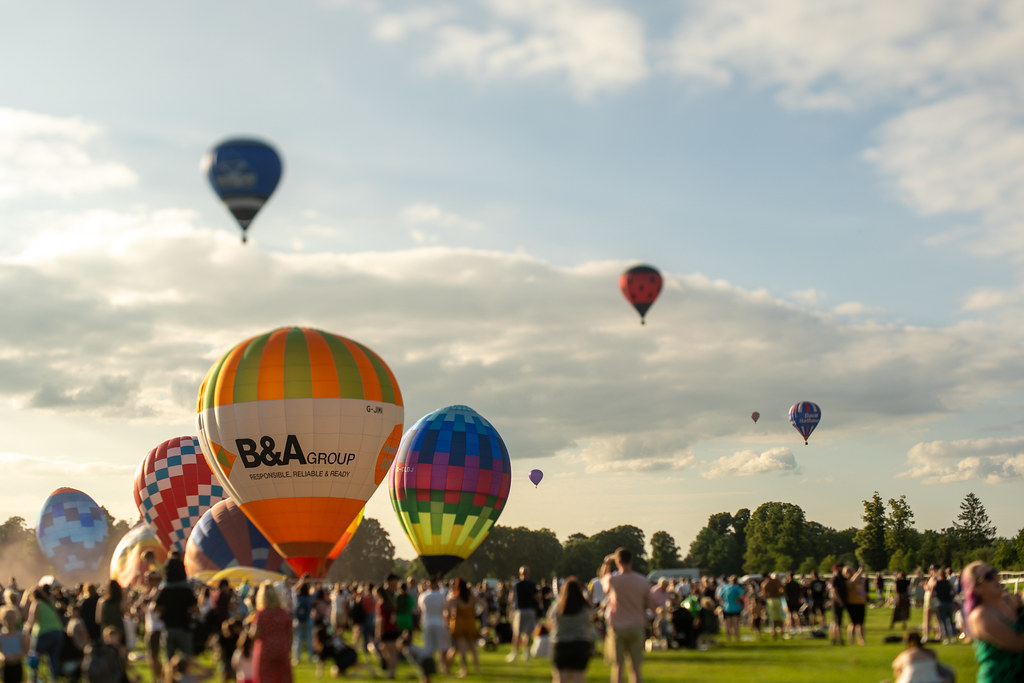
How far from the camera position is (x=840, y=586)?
21.8 metres

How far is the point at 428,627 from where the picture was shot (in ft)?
56.7

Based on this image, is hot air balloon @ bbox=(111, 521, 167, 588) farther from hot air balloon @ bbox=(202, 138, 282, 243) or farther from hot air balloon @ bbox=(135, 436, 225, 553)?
hot air balloon @ bbox=(202, 138, 282, 243)

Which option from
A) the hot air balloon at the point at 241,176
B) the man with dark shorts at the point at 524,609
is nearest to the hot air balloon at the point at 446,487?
the hot air balloon at the point at 241,176

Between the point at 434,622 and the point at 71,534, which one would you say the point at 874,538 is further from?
the point at 434,622

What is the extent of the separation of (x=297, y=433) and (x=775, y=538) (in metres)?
95.9

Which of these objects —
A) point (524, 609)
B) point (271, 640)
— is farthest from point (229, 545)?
point (271, 640)

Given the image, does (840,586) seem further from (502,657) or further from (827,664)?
(502,657)

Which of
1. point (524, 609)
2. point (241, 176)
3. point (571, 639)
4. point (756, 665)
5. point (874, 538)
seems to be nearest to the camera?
point (571, 639)

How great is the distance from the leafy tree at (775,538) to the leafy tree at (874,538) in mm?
20059

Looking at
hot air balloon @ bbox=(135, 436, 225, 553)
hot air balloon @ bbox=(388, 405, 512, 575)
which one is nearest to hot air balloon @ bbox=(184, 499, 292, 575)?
hot air balloon @ bbox=(388, 405, 512, 575)

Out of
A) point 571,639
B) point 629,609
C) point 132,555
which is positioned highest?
point 132,555

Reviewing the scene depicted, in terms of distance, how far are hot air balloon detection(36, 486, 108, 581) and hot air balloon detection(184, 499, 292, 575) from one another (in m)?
25.2

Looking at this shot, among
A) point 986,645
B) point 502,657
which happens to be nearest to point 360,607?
point 502,657

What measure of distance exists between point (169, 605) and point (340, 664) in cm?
441
